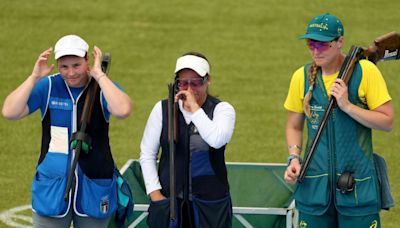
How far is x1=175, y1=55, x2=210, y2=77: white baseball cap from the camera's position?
710cm

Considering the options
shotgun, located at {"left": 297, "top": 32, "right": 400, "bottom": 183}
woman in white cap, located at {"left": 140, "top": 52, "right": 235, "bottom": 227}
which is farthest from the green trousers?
woman in white cap, located at {"left": 140, "top": 52, "right": 235, "bottom": 227}

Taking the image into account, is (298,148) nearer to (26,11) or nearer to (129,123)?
(129,123)

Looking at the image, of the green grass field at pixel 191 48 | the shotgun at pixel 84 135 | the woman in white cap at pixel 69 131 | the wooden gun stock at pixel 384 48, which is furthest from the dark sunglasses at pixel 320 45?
the green grass field at pixel 191 48

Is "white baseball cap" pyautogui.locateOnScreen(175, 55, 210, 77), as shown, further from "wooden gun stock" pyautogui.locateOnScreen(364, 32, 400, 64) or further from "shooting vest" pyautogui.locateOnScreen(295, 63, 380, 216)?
"wooden gun stock" pyautogui.locateOnScreen(364, 32, 400, 64)

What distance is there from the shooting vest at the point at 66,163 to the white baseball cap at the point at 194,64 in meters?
0.69

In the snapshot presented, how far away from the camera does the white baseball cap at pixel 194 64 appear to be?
7.10 m

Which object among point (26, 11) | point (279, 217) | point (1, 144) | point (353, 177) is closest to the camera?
point (353, 177)

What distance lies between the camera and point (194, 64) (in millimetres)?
7105

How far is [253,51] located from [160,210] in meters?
8.87

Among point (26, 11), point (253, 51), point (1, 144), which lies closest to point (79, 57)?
point (1, 144)

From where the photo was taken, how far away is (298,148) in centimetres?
746

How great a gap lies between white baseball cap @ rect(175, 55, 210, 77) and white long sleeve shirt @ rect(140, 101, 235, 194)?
10.1 inches

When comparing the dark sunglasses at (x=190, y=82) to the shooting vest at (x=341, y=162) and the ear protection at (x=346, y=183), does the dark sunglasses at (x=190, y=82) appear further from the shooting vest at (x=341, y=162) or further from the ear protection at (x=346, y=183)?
the ear protection at (x=346, y=183)

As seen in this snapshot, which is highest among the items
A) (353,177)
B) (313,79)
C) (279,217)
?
(313,79)
